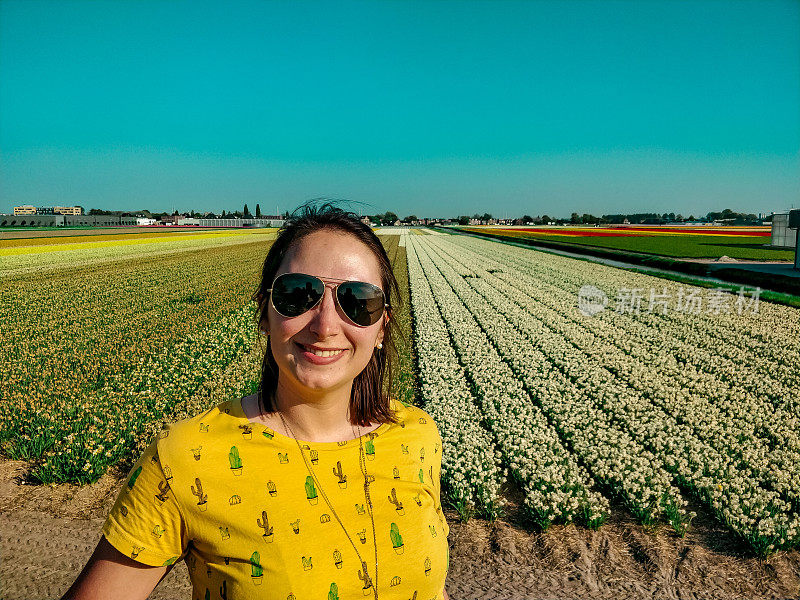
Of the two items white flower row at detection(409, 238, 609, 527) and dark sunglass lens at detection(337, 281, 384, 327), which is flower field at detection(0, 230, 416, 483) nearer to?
white flower row at detection(409, 238, 609, 527)

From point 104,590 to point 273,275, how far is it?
103 cm

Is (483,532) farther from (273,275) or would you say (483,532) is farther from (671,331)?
(671,331)

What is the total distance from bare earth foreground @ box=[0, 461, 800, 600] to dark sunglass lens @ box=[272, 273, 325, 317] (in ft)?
11.6

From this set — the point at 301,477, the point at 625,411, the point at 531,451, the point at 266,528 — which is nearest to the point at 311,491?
the point at 301,477

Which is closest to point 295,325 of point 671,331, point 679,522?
point 679,522

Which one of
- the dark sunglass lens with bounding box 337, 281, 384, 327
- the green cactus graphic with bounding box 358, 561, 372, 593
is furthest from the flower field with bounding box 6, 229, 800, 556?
the green cactus graphic with bounding box 358, 561, 372, 593

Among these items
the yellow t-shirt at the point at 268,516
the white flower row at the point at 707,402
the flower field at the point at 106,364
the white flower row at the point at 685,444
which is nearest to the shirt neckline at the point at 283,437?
the yellow t-shirt at the point at 268,516

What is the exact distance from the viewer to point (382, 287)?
1966 mm

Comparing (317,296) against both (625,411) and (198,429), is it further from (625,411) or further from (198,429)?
(625,411)

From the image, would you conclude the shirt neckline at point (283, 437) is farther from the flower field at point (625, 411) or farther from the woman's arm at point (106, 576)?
the flower field at point (625, 411)

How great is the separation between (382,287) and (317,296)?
0.27 meters

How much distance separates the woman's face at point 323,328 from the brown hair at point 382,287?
0.03 metres

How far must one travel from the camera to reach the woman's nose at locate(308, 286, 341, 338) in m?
1.75

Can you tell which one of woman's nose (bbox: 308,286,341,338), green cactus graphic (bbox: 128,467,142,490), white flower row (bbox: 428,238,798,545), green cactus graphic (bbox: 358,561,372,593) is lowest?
white flower row (bbox: 428,238,798,545)
